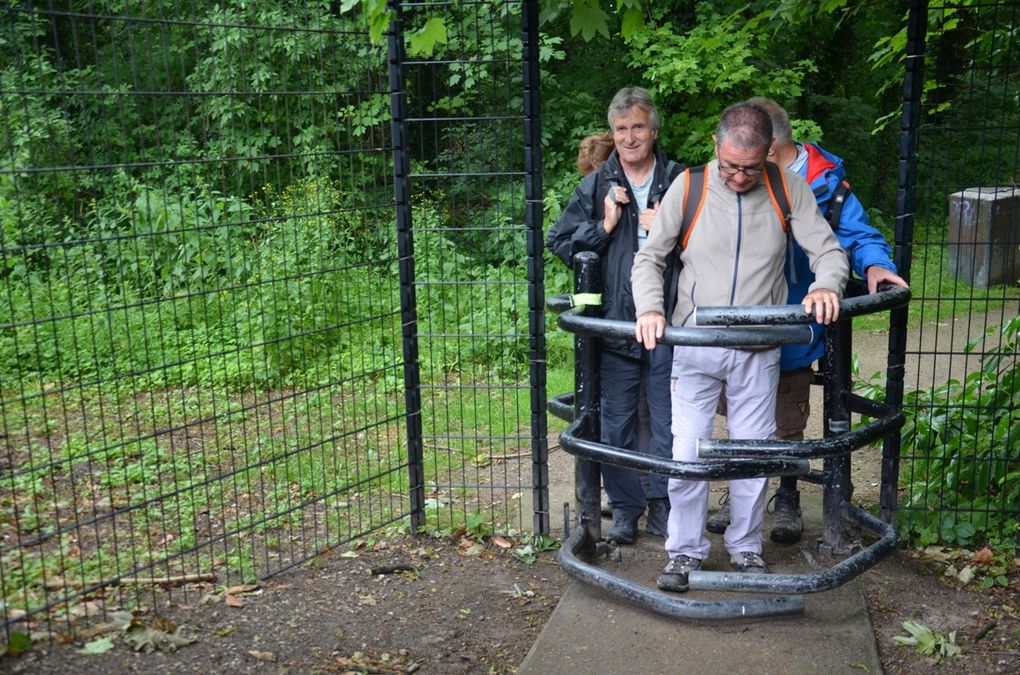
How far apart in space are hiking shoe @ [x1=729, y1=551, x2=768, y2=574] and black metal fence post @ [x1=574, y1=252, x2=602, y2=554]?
624 millimetres

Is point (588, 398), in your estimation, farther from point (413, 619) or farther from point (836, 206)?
point (836, 206)

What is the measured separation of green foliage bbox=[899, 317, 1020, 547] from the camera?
15.4ft

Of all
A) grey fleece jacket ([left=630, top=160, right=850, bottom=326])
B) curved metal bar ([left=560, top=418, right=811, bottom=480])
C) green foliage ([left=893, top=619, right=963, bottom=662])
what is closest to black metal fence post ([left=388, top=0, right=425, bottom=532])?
grey fleece jacket ([left=630, top=160, right=850, bottom=326])

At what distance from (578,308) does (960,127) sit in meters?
1.78

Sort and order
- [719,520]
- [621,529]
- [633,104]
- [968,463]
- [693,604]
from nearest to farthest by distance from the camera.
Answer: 1. [693,604]
2. [633,104]
3. [621,529]
4. [719,520]
5. [968,463]

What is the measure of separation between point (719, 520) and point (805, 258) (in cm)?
131

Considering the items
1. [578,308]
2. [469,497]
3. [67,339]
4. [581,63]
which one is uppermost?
[581,63]

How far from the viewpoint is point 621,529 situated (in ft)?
15.1

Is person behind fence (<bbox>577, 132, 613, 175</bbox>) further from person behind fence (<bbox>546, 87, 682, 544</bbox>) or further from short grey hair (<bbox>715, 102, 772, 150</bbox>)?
short grey hair (<bbox>715, 102, 772, 150</bbox>)

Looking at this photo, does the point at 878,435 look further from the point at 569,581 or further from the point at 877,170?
the point at 877,170

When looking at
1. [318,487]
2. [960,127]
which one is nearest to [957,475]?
[960,127]

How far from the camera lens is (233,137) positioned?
3910mm

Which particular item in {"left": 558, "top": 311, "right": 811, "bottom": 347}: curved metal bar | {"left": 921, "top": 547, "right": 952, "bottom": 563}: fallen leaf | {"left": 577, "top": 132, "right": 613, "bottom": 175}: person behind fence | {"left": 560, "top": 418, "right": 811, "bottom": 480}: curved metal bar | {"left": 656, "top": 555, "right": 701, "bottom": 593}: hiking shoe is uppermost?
{"left": 577, "top": 132, "right": 613, "bottom": 175}: person behind fence

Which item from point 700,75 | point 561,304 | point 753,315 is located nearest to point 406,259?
point 561,304
